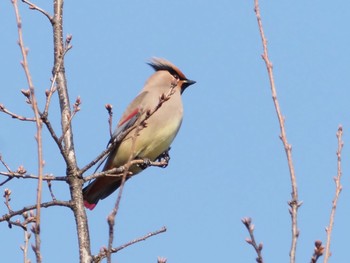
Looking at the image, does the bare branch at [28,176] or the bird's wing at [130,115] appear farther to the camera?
the bird's wing at [130,115]

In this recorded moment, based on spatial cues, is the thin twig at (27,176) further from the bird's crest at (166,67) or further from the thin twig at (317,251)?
the bird's crest at (166,67)

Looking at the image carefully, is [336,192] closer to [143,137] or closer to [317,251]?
[317,251]

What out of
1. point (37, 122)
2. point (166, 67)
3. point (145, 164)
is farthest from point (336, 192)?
Answer: point (166, 67)

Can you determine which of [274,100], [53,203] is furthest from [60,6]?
[274,100]

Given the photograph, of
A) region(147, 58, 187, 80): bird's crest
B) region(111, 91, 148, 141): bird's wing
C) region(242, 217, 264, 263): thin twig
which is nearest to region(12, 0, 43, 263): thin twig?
region(242, 217, 264, 263): thin twig

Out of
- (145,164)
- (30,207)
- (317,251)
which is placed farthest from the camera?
(145,164)

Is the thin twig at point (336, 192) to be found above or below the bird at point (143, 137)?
below

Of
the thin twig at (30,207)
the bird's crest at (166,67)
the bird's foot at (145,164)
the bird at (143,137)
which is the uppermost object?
the bird's crest at (166,67)

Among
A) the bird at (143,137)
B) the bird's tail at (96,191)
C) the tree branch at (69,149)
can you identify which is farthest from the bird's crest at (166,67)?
the tree branch at (69,149)

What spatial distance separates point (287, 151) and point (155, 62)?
4550mm

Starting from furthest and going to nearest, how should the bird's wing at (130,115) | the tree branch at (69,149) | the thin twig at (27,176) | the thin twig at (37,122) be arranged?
the bird's wing at (130,115)
the thin twig at (27,176)
the tree branch at (69,149)
the thin twig at (37,122)

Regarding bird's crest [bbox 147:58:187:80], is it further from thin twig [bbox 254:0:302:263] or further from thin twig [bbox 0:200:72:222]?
thin twig [bbox 254:0:302:263]

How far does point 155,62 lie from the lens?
7.25 metres

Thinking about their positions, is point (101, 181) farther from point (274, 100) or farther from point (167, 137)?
point (274, 100)
